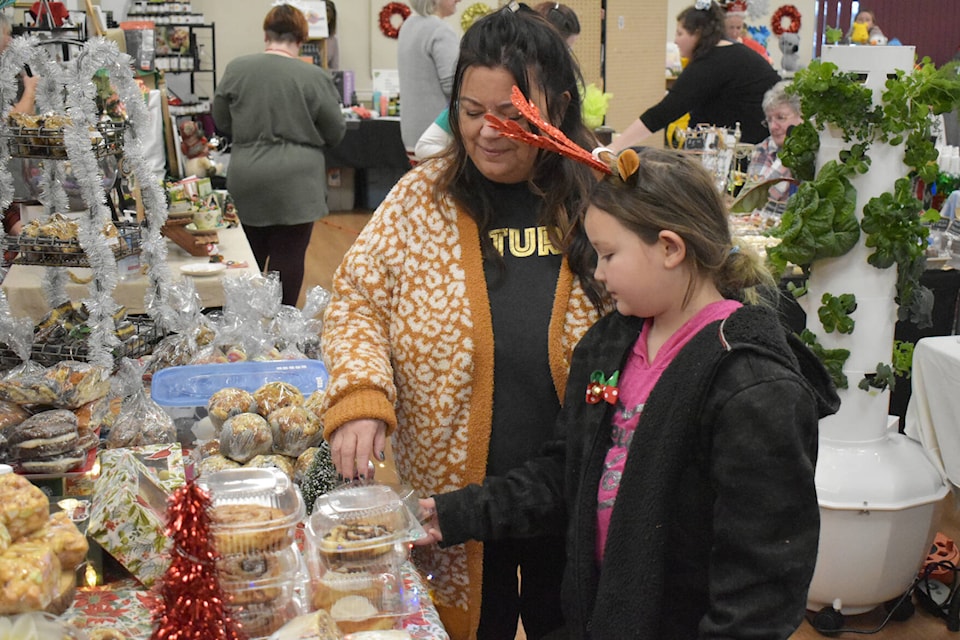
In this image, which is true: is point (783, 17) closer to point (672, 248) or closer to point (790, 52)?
point (790, 52)

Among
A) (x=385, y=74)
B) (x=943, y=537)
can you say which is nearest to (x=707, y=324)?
(x=943, y=537)

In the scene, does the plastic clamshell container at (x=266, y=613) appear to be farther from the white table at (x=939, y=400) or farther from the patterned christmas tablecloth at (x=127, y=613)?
the white table at (x=939, y=400)

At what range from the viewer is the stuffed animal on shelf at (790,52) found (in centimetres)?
1095

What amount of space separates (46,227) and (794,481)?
1.58 metres

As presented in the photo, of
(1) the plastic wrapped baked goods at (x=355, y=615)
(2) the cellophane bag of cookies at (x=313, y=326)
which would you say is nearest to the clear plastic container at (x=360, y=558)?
(1) the plastic wrapped baked goods at (x=355, y=615)

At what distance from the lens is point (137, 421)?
177 cm

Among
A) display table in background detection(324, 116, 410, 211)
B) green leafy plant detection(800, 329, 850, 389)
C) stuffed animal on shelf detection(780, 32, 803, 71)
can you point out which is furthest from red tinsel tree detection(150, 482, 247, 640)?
stuffed animal on shelf detection(780, 32, 803, 71)

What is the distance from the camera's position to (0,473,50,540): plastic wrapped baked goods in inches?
41.8

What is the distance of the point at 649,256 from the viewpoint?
1315mm

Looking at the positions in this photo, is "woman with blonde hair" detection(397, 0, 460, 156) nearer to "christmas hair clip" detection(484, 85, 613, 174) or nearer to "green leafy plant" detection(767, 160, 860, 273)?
"green leafy plant" detection(767, 160, 860, 273)

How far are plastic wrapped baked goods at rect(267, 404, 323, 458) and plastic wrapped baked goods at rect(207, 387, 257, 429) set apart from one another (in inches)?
2.1

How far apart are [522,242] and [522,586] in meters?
0.61

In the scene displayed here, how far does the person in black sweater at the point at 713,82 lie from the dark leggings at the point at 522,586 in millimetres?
3453

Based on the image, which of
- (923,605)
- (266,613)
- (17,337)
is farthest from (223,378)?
(923,605)
